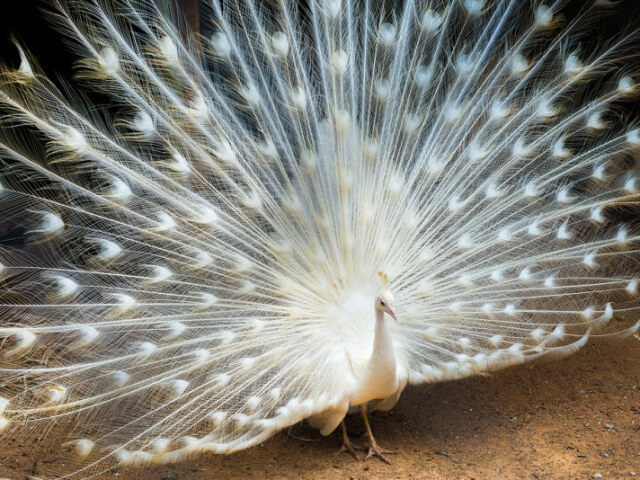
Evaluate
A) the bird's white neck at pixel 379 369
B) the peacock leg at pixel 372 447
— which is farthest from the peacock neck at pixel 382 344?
Result: the peacock leg at pixel 372 447

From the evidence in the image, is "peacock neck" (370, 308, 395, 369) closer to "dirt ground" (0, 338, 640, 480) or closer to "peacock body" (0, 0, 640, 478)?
"peacock body" (0, 0, 640, 478)

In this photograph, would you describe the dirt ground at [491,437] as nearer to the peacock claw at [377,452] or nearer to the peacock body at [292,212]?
the peacock claw at [377,452]

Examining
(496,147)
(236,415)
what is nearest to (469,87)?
(496,147)

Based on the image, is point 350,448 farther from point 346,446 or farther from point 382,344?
point 382,344

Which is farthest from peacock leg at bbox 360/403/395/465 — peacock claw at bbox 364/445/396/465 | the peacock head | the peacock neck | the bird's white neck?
the peacock head

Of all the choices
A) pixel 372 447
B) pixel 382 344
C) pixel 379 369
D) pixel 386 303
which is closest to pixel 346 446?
pixel 372 447

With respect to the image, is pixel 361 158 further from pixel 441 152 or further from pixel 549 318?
pixel 549 318
